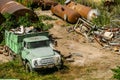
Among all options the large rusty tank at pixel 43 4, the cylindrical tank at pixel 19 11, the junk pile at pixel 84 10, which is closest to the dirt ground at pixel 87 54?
the cylindrical tank at pixel 19 11

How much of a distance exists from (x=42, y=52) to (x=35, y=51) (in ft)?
1.52

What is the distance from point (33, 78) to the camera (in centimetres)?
1956

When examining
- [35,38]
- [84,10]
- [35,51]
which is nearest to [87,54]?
[35,38]

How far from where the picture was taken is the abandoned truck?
64.5 ft

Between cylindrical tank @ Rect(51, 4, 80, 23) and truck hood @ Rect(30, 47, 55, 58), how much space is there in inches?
504

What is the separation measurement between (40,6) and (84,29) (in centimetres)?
1142

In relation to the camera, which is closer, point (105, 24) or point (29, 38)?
point (29, 38)

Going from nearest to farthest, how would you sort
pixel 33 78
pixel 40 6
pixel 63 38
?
pixel 33 78 → pixel 63 38 → pixel 40 6

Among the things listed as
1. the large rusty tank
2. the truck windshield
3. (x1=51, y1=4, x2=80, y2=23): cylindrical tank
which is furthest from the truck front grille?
the large rusty tank

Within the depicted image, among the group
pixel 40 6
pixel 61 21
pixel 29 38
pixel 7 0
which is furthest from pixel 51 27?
pixel 29 38

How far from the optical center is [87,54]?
24.3 meters

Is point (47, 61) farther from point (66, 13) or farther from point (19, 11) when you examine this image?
point (66, 13)

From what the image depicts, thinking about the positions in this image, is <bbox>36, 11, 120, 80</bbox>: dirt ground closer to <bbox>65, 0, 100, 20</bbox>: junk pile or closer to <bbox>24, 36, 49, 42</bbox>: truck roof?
<bbox>24, 36, 49, 42</bbox>: truck roof

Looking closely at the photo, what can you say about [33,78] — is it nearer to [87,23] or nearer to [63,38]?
[63,38]
